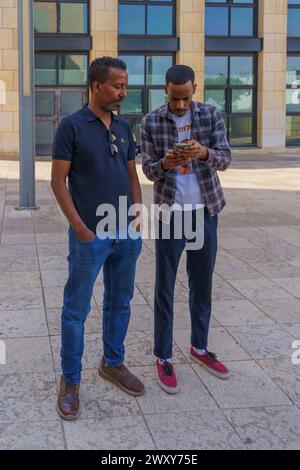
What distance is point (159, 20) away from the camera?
2353 centimetres

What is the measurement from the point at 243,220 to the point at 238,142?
14.9m

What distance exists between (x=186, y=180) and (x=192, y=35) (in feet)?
67.0

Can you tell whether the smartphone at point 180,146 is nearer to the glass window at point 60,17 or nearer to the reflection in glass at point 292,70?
the glass window at point 60,17

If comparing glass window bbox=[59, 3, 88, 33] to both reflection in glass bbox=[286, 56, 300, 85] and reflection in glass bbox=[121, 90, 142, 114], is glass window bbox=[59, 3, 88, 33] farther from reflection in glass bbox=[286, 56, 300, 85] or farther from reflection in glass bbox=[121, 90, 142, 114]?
reflection in glass bbox=[286, 56, 300, 85]

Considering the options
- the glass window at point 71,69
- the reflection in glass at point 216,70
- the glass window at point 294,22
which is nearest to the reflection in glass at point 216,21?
the reflection in glass at point 216,70

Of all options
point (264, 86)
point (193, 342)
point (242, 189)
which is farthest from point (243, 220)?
point (264, 86)

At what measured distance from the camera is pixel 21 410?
A: 3.78 m

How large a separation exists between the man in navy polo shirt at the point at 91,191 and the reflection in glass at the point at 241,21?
2159 centimetres

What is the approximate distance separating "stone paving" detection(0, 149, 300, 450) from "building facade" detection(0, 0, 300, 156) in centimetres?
1517

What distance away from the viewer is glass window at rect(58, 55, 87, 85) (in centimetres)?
2322

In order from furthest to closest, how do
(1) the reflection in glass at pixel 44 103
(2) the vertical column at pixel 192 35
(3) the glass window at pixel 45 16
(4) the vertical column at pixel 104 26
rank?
(1) the reflection in glass at pixel 44 103, (2) the vertical column at pixel 192 35, (3) the glass window at pixel 45 16, (4) the vertical column at pixel 104 26

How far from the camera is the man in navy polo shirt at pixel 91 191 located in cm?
362

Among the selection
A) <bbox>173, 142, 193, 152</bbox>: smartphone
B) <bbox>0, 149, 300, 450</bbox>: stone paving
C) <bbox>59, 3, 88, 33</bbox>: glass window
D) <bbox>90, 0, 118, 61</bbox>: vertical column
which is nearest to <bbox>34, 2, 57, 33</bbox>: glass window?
<bbox>59, 3, 88, 33</bbox>: glass window

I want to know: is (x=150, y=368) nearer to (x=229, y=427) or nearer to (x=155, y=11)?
(x=229, y=427)
